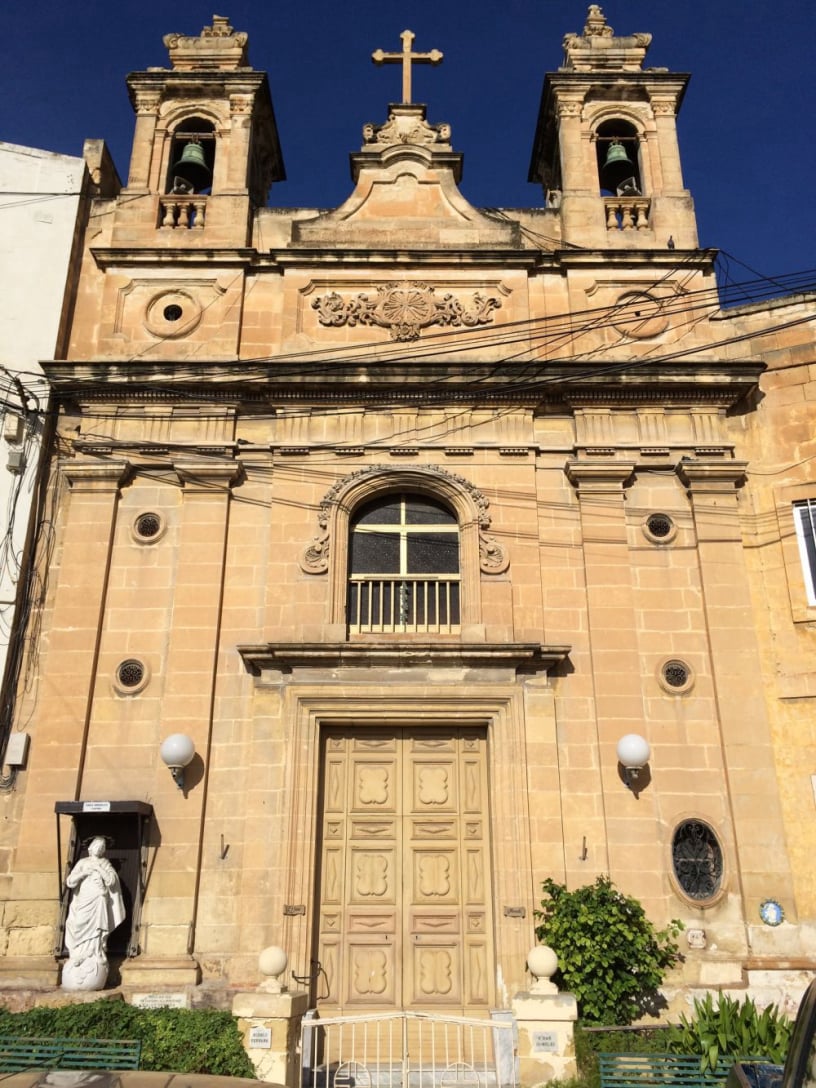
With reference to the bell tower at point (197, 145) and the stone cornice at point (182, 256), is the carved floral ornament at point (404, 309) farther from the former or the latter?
the bell tower at point (197, 145)

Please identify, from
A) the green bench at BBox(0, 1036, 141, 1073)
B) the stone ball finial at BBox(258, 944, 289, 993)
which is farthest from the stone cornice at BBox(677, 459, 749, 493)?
the green bench at BBox(0, 1036, 141, 1073)

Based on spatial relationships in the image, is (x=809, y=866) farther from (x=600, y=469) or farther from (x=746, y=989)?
(x=600, y=469)

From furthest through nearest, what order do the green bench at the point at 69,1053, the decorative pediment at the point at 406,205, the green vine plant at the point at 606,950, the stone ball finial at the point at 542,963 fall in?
the decorative pediment at the point at 406,205 → the green vine plant at the point at 606,950 → the stone ball finial at the point at 542,963 → the green bench at the point at 69,1053

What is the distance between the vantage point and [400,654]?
12430mm

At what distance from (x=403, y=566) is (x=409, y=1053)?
6.05 m

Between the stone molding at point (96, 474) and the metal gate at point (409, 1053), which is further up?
the stone molding at point (96, 474)

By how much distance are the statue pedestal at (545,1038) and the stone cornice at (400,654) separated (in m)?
4.16

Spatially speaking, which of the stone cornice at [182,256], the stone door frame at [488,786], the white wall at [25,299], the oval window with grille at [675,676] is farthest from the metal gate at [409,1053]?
the stone cornice at [182,256]

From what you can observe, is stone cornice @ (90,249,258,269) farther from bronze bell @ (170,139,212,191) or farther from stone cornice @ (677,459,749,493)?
stone cornice @ (677,459,749,493)

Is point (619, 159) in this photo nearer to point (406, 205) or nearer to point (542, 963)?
point (406, 205)

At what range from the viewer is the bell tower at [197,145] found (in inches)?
613

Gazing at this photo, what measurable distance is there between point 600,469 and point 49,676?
26.2 feet

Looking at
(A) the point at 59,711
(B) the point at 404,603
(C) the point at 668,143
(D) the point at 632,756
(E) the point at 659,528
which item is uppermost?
(C) the point at 668,143

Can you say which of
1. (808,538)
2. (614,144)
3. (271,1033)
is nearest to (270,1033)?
(271,1033)
